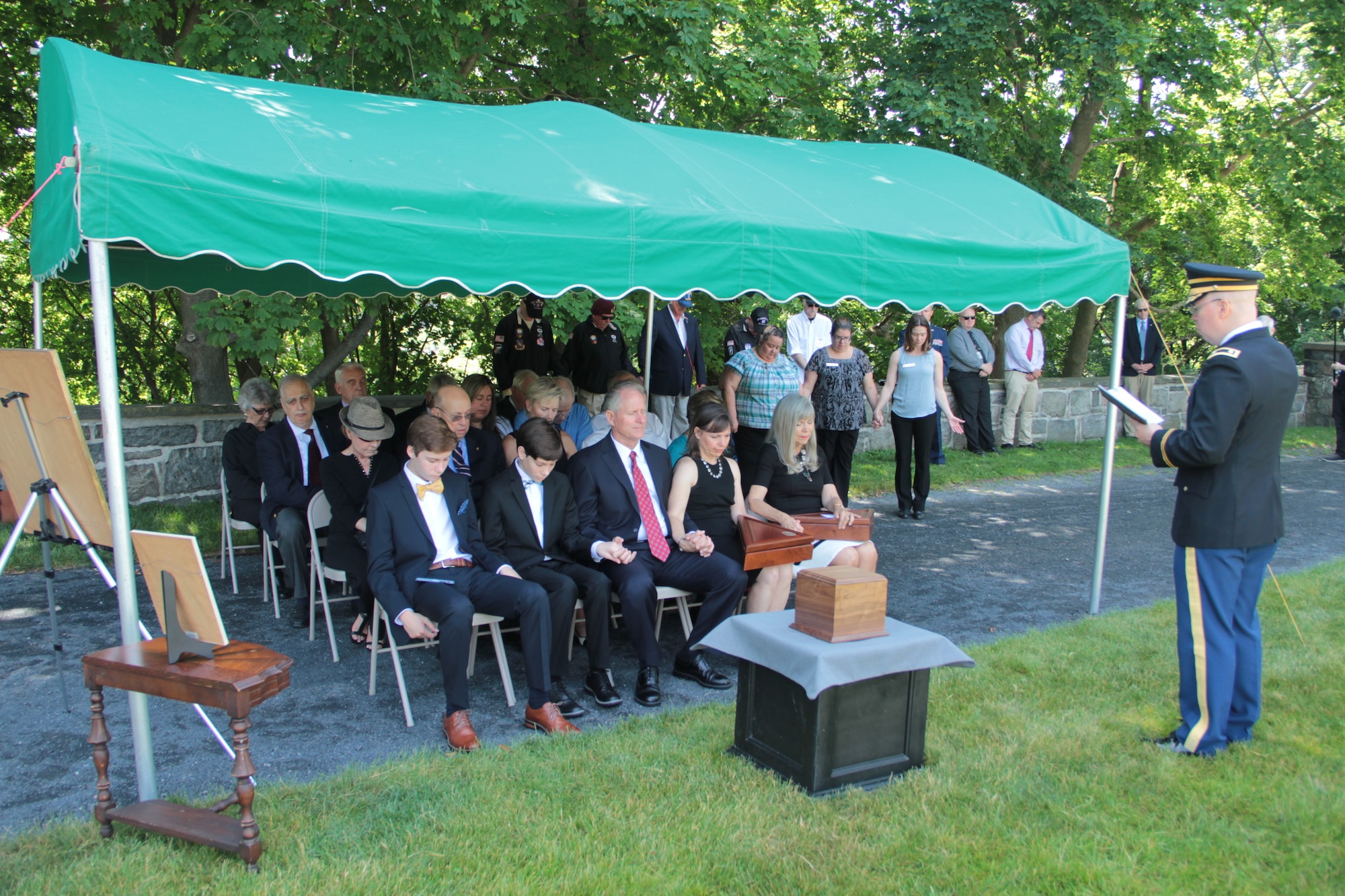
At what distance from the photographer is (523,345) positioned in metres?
7.95

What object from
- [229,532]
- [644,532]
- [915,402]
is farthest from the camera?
[915,402]

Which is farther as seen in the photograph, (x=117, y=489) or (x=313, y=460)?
(x=313, y=460)

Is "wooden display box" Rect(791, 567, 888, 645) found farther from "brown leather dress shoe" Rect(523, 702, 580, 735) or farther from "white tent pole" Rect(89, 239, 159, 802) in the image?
"white tent pole" Rect(89, 239, 159, 802)

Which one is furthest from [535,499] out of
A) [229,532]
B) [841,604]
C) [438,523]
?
[229,532]

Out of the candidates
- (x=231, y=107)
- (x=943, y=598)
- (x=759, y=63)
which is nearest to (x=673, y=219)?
(x=231, y=107)

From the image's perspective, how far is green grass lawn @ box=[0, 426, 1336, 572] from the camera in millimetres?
6379

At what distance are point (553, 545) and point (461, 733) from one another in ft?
3.47

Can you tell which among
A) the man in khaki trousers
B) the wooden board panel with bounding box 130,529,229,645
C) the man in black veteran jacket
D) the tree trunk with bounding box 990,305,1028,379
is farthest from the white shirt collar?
the tree trunk with bounding box 990,305,1028,379

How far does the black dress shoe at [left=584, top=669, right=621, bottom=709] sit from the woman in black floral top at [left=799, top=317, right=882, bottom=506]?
363 cm

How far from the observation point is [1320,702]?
4.19 m

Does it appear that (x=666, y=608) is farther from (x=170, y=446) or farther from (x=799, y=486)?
(x=170, y=446)

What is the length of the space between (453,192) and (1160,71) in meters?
9.14

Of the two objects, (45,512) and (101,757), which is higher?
(45,512)

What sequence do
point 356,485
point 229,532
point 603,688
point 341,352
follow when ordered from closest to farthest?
point 603,688, point 356,485, point 229,532, point 341,352
